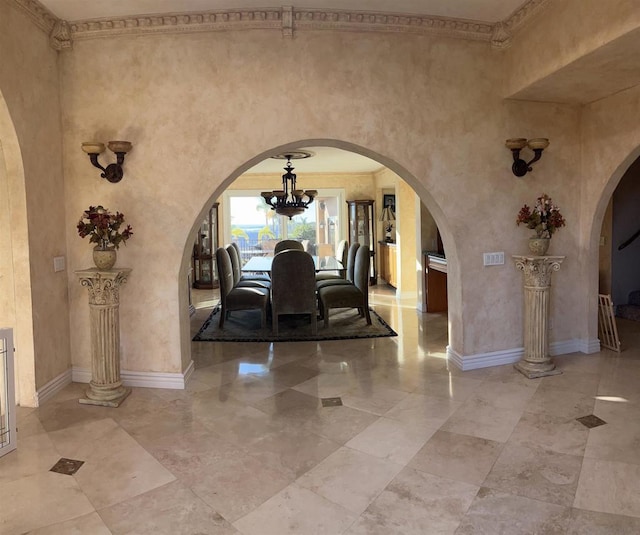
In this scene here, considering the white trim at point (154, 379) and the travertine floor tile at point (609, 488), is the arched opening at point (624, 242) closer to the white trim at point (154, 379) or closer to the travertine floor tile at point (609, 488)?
the travertine floor tile at point (609, 488)

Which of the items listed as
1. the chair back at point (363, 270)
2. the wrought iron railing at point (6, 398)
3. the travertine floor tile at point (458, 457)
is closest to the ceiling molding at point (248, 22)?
the wrought iron railing at point (6, 398)

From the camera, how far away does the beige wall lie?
12.1 feet

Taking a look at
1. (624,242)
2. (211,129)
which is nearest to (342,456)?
(211,129)

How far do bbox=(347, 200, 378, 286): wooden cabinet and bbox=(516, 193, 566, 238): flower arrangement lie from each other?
6026 mm

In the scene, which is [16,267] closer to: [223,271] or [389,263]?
[223,271]

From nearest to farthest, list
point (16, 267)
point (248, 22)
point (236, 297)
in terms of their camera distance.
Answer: point (16, 267) < point (248, 22) < point (236, 297)

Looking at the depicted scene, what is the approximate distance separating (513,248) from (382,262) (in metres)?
5.88

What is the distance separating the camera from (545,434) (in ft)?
9.58

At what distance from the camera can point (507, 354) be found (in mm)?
4309

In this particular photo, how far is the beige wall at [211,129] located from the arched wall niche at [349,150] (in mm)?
22

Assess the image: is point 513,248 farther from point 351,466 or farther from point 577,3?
point 351,466

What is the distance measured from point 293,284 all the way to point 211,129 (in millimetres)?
2200

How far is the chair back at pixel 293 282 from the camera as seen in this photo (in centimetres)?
535

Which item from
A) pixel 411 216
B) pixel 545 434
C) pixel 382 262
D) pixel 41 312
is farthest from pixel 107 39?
pixel 382 262
